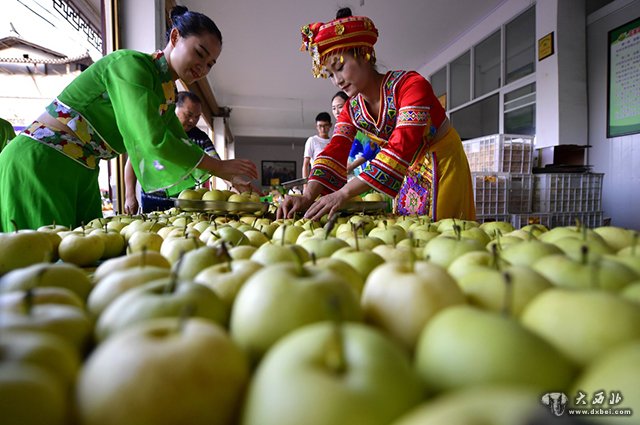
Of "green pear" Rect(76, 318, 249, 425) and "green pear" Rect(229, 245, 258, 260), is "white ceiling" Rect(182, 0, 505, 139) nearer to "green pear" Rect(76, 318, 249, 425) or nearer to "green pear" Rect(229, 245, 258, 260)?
"green pear" Rect(229, 245, 258, 260)

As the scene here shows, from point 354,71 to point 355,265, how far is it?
1.47 meters

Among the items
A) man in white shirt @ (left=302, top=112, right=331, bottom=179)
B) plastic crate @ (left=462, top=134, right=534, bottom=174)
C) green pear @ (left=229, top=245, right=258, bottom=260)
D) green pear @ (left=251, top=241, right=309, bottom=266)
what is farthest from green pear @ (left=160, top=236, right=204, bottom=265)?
man in white shirt @ (left=302, top=112, right=331, bottom=179)

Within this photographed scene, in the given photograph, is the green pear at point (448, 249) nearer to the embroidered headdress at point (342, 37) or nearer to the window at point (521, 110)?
the embroidered headdress at point (342, 37)

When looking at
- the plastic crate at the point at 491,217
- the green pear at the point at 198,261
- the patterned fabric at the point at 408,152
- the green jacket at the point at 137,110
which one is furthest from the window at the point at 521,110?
the green pear at the point at 198,261

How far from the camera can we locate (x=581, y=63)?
4.14 metres

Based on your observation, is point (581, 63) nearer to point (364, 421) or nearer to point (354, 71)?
point (354, 71)

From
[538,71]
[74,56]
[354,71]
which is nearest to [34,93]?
[74,56]

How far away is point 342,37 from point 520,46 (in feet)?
13.6

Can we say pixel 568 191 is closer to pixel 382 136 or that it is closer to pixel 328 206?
pixel 382 136

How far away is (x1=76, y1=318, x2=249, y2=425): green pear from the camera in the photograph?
0.26 metres

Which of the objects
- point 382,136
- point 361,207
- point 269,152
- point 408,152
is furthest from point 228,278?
point 269,152

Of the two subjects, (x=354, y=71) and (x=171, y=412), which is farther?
(x=354, y=71)

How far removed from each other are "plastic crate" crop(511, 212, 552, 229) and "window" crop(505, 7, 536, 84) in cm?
188

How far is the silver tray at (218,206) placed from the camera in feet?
5.77
